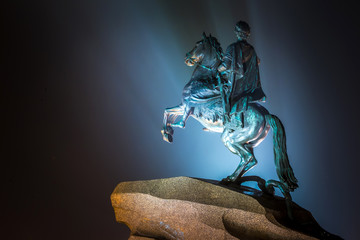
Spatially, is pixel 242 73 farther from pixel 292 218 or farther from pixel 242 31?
pixel 292 218

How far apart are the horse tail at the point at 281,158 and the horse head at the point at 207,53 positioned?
94 cm

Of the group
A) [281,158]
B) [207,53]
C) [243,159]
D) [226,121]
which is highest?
[207,53]

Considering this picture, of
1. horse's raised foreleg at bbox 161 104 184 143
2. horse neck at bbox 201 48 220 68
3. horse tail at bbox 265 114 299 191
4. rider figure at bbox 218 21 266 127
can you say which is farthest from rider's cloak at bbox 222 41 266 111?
horse's raised foreleg at bbox 161 104 184 143

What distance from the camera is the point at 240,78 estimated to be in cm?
283

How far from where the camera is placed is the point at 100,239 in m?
4.04

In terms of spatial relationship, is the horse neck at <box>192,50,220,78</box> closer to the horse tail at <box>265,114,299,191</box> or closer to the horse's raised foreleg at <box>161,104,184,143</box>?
the horse's raised foreleg at <box>161,104,184,143</box>

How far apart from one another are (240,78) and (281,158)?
3.02ft

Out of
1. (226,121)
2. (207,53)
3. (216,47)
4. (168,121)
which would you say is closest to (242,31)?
(216,47)

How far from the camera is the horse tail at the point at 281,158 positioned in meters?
2.26

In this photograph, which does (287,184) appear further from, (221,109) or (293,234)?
(221,109)

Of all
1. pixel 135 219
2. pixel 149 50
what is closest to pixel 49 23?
pixel 149 50

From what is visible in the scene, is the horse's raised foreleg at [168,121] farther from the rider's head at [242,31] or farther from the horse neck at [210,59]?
the rider's head at [242,31]

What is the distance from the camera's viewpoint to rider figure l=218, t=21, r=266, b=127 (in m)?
2.71

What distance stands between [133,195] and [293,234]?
4.30 feet
